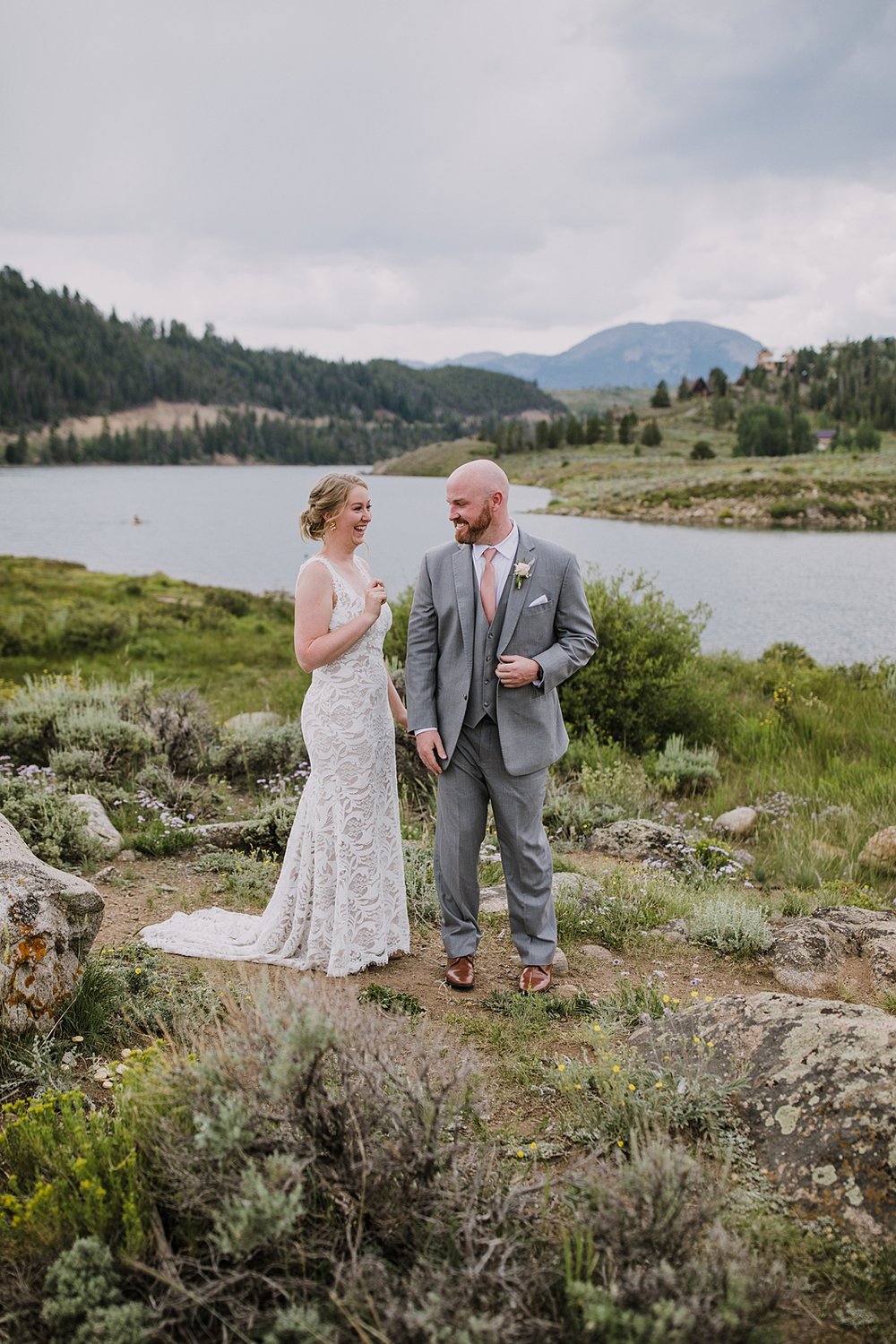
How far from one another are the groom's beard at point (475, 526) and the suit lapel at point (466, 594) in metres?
0.07

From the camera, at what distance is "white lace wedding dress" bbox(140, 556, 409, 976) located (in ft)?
15.1

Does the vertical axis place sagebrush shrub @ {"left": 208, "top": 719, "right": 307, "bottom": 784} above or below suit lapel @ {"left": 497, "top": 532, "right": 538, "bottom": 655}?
below

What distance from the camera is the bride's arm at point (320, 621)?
4.45m

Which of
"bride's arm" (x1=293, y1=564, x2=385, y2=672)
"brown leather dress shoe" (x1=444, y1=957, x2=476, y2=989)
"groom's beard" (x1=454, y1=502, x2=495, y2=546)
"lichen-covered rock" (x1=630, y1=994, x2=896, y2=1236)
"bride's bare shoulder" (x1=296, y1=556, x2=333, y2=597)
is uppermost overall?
"groom's beard" (x1=454, y1=502, x2=495, y2=546)

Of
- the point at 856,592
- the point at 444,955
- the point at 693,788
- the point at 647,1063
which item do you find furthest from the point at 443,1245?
the point at 856,592

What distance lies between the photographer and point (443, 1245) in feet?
7.48

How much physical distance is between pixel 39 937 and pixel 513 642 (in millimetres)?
2389

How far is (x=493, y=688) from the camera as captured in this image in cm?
425

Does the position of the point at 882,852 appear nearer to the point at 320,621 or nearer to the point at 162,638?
the point at 320,621

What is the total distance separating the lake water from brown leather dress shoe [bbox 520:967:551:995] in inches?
232

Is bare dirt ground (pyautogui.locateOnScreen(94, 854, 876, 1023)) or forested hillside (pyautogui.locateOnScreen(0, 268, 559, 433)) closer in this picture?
bare dirt ground (pyautogui.locateOnScreen(94, 854, 876, 1023))

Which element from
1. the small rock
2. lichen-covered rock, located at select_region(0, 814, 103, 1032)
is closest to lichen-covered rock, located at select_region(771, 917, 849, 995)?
the small rock

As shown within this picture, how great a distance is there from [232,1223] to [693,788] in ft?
24.5

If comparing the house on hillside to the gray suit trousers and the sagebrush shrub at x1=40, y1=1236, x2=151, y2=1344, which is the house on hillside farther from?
the sagebrush shrub at x1=40, y1=1236, x2=151, y2=1344
